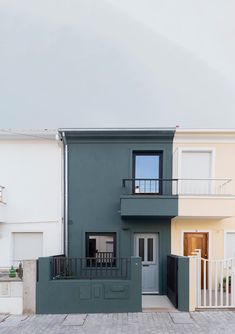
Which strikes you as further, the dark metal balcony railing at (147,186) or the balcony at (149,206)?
the dark metal balcony railing at (147,186)

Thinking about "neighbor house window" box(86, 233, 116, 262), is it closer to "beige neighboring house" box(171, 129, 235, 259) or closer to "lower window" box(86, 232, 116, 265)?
"lower window" box(86, 232, 116, 265)

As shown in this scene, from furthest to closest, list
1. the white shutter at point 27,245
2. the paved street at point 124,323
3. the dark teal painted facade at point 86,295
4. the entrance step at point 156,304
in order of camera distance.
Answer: the white shutter at point 27,245 → the entrance step at point 156,304 → the dark teal painted facade at point 86,295 → the paved street at point 124,323

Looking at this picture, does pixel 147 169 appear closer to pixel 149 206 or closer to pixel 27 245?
pixel 149 206

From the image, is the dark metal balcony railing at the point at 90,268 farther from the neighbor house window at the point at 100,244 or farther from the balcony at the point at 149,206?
the balcony at the point at 149,206

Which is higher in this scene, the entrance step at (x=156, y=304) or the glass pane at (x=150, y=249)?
the glass pane at (x=150, y=249)

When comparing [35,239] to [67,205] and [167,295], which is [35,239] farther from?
[167,295]

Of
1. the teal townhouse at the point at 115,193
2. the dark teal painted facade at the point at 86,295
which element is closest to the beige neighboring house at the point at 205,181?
the teal townhouse at the point at 115,193

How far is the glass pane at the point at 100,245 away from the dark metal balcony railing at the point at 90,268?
0.43 m

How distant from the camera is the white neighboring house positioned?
11.5 metres

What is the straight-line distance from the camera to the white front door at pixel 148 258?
11.3m

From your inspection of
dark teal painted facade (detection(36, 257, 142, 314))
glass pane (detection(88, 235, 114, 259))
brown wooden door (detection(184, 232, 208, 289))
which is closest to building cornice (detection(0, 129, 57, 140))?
glass pane (detection(88, 235, 114, 259))

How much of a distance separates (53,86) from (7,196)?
11237 mm

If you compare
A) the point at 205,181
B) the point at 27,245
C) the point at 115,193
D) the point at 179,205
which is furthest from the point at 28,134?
the point at 205,181

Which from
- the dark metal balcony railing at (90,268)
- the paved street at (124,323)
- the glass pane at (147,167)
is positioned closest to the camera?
the paved street at (124,323)
